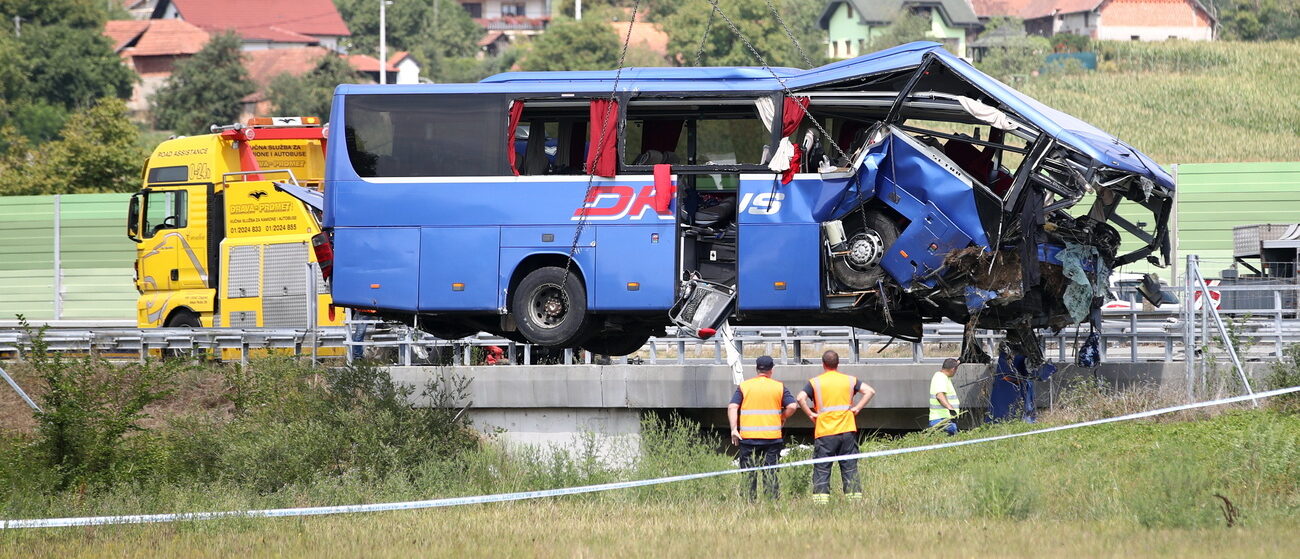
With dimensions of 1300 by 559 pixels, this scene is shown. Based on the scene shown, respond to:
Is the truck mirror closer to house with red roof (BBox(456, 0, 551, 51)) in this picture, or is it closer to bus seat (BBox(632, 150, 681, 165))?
bus seat (BBox(632, 150, 681, 165))

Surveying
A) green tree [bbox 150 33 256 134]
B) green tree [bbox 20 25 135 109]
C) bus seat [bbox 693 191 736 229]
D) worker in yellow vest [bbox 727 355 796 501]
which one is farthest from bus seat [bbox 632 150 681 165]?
green tree [bbox 20 25 135 109]

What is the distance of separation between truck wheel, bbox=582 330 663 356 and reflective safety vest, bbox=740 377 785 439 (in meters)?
4.32

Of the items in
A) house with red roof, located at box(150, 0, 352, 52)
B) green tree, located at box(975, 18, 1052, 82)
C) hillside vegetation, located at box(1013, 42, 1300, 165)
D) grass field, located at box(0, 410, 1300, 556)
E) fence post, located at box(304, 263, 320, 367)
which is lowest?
grass field, located at box(0, 410, 1300, 556)

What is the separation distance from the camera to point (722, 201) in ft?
55.2

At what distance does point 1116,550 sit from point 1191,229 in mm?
23326

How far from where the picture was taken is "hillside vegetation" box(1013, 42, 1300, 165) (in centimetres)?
5825

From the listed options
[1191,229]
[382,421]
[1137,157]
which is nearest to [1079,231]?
[1137,157]

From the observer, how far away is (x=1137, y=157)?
633 inches

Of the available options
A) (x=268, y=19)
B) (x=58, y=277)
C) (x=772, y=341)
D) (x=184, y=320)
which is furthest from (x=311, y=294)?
(x=268, y=19)

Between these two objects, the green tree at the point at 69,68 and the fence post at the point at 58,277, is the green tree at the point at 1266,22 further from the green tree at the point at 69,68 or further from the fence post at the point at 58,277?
the fence post at the point at 58,277

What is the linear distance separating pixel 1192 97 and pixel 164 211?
2037 inches

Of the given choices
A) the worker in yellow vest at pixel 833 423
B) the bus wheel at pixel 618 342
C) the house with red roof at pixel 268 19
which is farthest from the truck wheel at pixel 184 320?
the house with red roof at pixel 268 19

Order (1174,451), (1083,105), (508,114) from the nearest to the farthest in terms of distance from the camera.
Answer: (1174,451), (508,114), (1083,105)

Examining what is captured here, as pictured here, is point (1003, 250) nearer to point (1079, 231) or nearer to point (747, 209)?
point (1079, 231)
